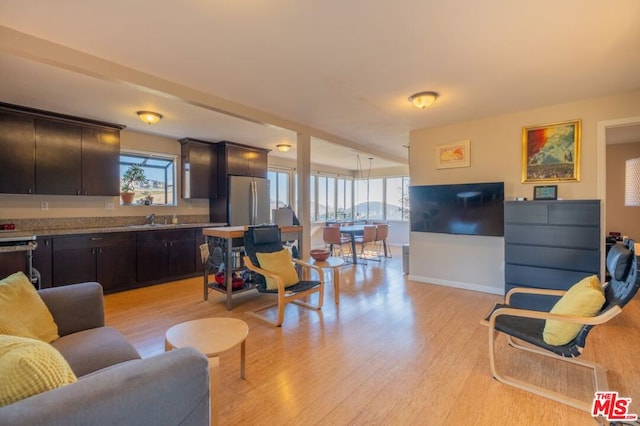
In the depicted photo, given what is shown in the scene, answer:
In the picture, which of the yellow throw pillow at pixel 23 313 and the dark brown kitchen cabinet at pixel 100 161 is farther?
the dark brown kitchen cabinet at pixel 100 161

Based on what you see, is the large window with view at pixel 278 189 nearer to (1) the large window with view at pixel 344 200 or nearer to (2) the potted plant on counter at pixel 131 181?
(1) the large window with view at pixel 344 200

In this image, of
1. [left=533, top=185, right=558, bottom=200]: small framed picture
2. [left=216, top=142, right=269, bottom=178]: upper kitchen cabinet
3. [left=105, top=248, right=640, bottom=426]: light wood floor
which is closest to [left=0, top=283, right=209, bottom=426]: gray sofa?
[left=105, top=248, right=640, bottom=426]: light wood floor

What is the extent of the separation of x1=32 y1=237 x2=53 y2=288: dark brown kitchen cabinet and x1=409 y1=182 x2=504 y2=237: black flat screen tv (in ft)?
16.4

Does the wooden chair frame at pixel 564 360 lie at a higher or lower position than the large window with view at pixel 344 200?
lower

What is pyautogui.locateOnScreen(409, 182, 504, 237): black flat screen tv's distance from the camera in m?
4.11

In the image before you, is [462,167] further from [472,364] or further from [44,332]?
[44,332]

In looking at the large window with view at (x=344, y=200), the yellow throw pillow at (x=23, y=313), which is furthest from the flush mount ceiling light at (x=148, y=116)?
the large window with view at (x=344, y=200)

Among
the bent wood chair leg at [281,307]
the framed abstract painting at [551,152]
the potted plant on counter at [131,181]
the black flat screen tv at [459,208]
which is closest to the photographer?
the bent wood chair leg at [281,307]

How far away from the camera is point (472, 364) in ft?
7.82

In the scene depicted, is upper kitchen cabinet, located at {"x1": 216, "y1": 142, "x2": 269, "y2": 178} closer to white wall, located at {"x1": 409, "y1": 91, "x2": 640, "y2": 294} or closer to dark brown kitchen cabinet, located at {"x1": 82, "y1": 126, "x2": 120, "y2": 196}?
dark brown kitchen cabinet, located at {"x1": 82, "y1": 126, "x2": 120, "y2": 196}

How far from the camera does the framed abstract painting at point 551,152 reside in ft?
12.0

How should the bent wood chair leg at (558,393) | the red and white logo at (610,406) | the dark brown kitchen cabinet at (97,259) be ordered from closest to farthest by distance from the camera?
1. the red and white logo at (610,406)
2. the bent wood chair leg at (558,393)
3. the dark brown kitchen cabinet at (97,259)

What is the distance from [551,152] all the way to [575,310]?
103 inches

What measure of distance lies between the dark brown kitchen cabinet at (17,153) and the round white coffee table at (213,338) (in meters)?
3.49
